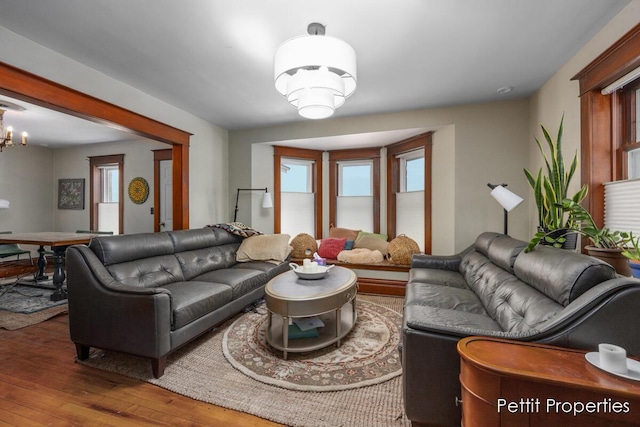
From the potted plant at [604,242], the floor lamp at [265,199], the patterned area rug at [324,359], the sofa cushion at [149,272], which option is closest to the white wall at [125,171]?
the floor lamp at [265,199]

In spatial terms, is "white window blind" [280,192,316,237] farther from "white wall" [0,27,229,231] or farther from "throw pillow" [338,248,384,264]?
"throw pillow" [338,248,384,264]

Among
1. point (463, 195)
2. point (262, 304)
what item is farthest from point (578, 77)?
point (262, 304)

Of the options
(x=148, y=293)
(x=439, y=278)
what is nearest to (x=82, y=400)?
(x=148, y=293)

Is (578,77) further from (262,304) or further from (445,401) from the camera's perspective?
(262,304)

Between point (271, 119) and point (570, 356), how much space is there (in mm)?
4177

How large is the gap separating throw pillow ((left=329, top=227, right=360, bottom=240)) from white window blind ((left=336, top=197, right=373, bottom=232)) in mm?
199

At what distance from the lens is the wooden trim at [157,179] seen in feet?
17.2

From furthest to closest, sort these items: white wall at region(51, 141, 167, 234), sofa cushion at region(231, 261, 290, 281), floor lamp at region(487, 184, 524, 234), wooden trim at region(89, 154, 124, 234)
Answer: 1. wooden trim at region(89, 154, 124, 234)
2. white wall at region(51, 141, 167, 234)
3. sofa cushion at region(231, 261, 290, 281)
4. floor lamp at region(487, 184, 524, 234)

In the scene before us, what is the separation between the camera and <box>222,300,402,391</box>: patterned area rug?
6.20 feet

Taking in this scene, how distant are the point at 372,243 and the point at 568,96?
287cm

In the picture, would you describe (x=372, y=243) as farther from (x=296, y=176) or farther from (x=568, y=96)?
(x=568, y=96)

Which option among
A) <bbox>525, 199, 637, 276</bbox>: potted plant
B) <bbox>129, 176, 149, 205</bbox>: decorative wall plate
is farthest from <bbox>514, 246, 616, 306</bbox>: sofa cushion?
<bbox>129, 176, 149, 205</bbox>: decorative wall plate

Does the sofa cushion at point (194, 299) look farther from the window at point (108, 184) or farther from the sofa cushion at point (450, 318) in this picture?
the window at point (108, 184)

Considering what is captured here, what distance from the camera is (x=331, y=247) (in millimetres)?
4523
